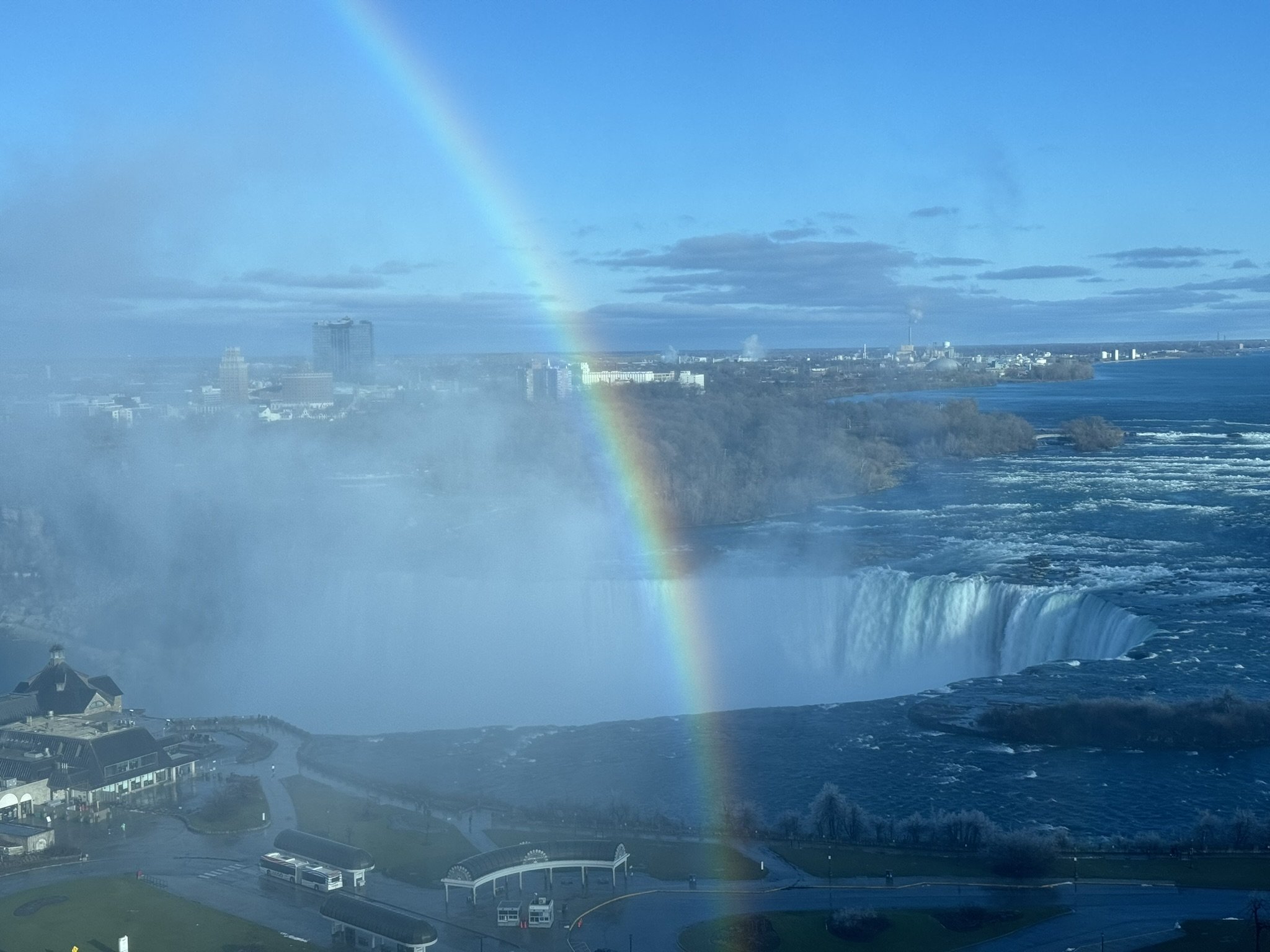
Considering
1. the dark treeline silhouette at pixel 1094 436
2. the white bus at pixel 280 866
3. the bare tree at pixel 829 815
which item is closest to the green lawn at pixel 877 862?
the bare tree at pixel 829 815

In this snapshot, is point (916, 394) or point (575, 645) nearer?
point (575, 645)

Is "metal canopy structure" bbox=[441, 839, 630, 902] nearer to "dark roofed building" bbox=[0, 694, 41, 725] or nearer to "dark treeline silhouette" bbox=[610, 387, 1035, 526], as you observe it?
"dark roofed building" bbox=[0, 694, 41, 725]

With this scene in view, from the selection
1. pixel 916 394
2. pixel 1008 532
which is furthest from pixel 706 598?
pixel 916 394

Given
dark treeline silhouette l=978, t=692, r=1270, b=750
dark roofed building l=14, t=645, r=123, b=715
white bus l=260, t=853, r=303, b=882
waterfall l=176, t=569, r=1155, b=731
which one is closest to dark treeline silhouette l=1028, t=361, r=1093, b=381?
waterfall l=176, t=569, r=1155, b=731

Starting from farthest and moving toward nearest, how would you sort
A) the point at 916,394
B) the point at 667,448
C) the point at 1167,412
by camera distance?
the point at 916,394
the point at 1167,412
the point at 667,448

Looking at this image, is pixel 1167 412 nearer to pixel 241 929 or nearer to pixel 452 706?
pixel 452 706

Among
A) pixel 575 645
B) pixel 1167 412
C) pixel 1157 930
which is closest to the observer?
pixel 1157 930

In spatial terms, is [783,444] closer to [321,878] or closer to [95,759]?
[95,759]

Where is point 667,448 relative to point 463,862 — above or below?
above
